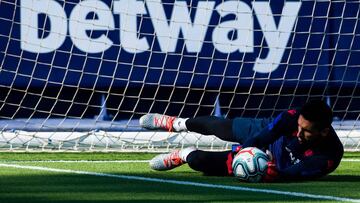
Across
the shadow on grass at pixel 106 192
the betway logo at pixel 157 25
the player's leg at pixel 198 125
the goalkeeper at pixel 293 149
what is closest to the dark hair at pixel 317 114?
the goalkeeper at pixel 293 149

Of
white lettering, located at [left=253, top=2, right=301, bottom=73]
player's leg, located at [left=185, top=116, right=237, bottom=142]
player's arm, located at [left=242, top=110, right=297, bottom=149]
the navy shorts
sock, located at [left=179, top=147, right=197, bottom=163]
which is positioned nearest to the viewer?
player's arm, located at [left=242, top=110, right=297, bottom=149]

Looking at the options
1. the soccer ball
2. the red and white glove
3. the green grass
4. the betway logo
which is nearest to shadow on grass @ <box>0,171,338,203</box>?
the green grass

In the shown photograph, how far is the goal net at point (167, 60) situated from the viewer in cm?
959

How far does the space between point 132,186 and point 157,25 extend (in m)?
3.42

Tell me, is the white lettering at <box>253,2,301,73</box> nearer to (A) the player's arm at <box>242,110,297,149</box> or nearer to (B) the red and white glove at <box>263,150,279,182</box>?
(A) the player's arm at <box>242,110,297,149</box>

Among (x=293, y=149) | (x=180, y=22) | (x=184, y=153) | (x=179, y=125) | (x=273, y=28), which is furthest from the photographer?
(x=273, y=28)

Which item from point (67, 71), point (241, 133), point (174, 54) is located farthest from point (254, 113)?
point (241, 133)

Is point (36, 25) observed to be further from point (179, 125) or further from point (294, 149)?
point (294, 149)

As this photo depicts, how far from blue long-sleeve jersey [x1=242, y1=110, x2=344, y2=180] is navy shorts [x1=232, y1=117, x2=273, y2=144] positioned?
0.43 m

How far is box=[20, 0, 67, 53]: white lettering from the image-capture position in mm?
9477

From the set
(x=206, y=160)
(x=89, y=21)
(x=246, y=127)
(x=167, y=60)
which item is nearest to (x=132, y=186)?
(x=206, y=160)

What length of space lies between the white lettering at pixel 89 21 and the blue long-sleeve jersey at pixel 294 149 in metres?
2.97

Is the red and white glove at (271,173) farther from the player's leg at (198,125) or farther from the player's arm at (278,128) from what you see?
the player's leg at (198,125)

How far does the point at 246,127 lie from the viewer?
7305 millimetres
